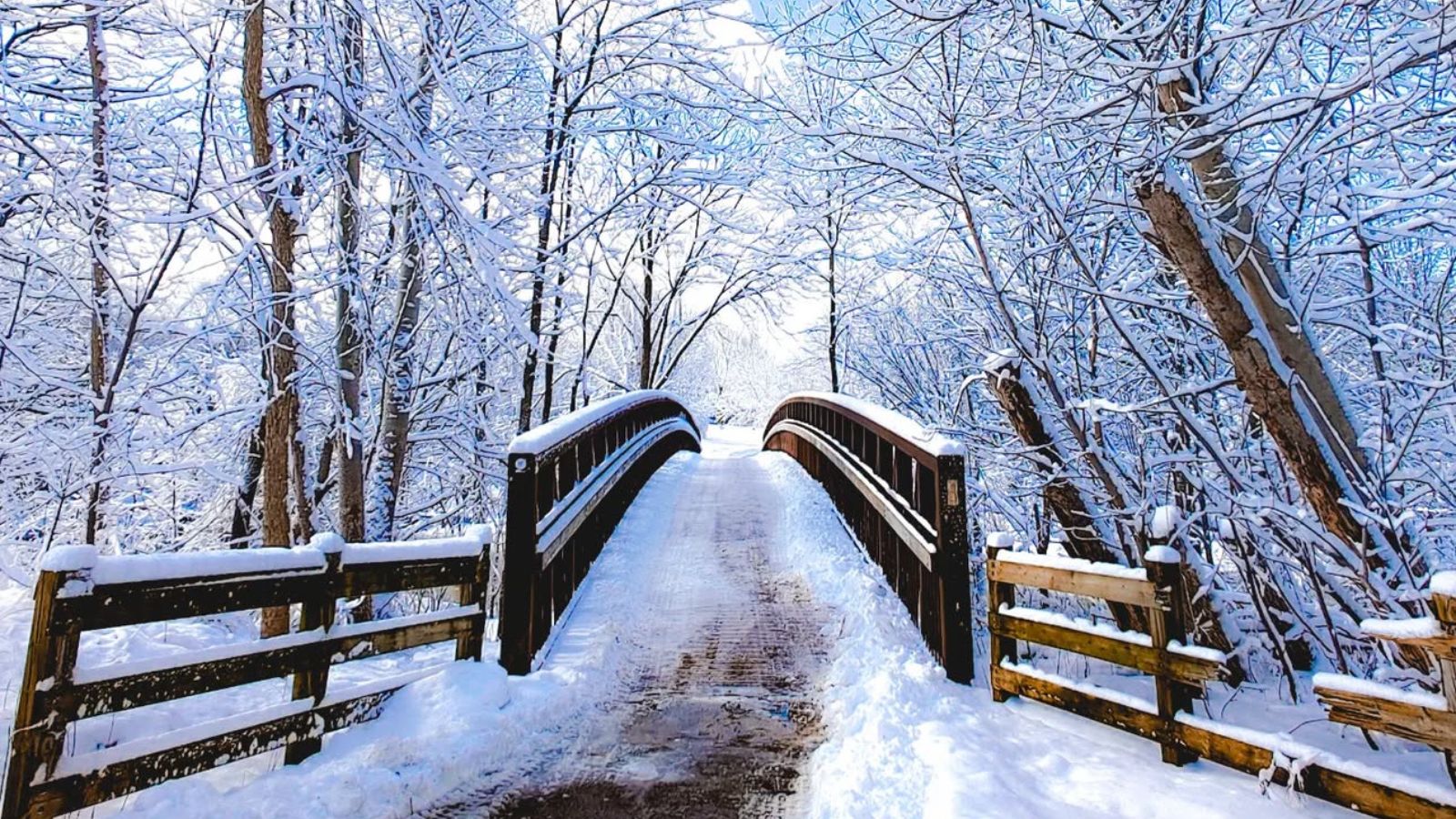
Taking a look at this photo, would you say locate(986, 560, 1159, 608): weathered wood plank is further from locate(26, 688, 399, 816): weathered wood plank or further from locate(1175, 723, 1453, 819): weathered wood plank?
locate(26, 688, 399, 816): weathered wood plank

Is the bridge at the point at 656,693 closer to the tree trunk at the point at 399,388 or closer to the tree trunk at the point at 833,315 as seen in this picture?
the tree trunk at the point at 399,388

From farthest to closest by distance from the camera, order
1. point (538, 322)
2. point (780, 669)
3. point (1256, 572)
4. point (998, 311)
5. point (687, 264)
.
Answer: point (687, 264), point (538, 322), point (998, 311), point (780, 669), point (1256, 572)

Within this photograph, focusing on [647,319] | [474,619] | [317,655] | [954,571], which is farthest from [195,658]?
[647,319]

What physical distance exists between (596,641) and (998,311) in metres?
4.07

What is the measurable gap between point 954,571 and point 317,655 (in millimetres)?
3194

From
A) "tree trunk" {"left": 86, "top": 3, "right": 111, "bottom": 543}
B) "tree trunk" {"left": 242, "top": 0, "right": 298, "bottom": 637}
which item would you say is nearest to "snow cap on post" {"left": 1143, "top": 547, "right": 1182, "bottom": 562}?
"tree trunk" {"left": 242, "top": 0, "right": 298, "bottom": 637}

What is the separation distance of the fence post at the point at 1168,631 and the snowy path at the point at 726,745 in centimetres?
10

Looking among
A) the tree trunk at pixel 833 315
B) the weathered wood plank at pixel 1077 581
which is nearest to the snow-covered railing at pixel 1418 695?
the weathered wood plank at pixel 1077 581

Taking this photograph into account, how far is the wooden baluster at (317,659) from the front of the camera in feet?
10.5

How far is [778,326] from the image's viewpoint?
2475cm

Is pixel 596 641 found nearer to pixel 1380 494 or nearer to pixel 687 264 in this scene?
pixel 1380 494

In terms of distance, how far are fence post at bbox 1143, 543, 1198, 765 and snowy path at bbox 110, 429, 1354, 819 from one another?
0.10 meters

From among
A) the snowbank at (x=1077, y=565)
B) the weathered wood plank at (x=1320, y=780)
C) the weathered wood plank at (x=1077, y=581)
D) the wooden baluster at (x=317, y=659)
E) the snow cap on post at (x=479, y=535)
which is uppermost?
the snow cap on post at (x=479, y=535)

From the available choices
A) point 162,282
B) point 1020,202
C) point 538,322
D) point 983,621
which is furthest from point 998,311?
point 162,282
